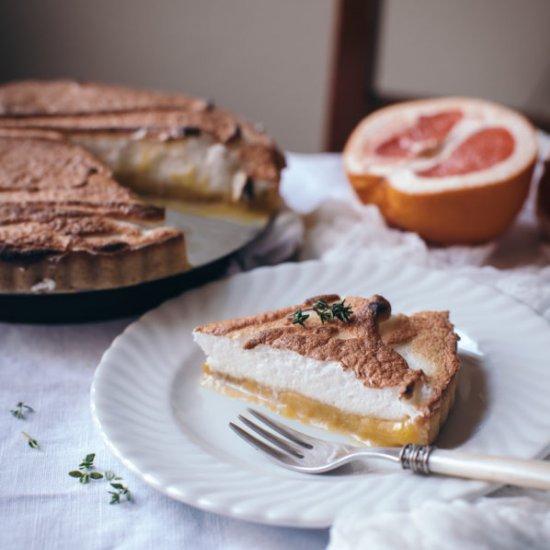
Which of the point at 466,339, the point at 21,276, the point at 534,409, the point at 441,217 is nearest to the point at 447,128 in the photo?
the point at 441,217

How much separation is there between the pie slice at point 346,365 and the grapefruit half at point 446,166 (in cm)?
65

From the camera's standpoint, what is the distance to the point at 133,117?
116 inches

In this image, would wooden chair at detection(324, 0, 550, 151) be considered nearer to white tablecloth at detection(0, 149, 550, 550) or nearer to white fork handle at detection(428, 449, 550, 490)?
white tablecloth at detection(0, 149, 550, 550)

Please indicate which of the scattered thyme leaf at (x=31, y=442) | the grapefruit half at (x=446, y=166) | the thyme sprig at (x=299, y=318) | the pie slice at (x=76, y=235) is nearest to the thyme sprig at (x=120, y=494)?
the scattered thyme leaf at (x=31, y=442)

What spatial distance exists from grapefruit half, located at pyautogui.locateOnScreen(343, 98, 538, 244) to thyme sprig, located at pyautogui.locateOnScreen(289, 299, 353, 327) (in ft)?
2.54

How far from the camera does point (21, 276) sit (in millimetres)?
1919

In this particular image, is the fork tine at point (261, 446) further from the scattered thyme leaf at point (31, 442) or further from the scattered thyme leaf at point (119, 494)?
the scattered thyme leaf at point (31, 442)

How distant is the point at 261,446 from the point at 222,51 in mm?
4322

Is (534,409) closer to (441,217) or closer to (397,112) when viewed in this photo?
(441,217)

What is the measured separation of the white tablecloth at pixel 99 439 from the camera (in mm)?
1351

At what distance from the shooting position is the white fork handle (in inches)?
48.5

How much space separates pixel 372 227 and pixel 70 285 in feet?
3.34

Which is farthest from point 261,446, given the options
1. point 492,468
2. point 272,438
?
point 492,468

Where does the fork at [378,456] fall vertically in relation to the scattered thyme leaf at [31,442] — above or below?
above
